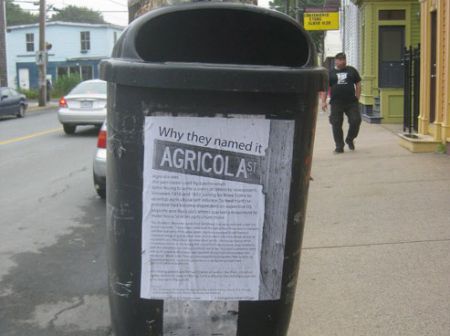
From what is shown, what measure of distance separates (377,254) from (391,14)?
14.2 m

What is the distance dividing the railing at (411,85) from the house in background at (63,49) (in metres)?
49.1

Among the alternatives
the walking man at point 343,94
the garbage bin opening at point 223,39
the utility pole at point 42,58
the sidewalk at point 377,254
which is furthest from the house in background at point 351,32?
the garbage bin opening at point 223,39

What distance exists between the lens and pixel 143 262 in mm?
2902

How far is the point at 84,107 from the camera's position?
16.7 m

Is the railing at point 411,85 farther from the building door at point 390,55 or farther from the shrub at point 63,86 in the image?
the shrub at point 63,86

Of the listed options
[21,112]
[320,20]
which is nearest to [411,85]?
[320,20]

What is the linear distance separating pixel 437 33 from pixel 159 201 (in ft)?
30.3

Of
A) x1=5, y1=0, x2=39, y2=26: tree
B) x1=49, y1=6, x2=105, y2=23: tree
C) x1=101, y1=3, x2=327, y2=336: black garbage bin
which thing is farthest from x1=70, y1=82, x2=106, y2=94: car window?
x1=5, y1=0, x2=39, y2=26: tree

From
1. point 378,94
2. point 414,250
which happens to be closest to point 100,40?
point 378,94

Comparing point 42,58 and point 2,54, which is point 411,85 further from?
point 2,54

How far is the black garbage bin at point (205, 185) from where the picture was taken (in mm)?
2793

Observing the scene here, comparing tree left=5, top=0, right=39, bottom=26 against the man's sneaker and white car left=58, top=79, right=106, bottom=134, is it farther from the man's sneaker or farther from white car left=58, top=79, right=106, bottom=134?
the man's sneaker

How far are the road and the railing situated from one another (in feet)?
18.9

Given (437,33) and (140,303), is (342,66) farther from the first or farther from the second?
(140,303)
